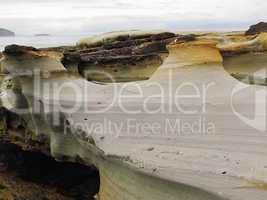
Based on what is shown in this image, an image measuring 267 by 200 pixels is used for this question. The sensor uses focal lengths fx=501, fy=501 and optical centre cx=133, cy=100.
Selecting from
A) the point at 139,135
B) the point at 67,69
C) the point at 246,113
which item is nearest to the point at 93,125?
the point at 139,135

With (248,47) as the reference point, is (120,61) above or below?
below

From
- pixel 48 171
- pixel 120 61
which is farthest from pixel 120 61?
pixel 48 171

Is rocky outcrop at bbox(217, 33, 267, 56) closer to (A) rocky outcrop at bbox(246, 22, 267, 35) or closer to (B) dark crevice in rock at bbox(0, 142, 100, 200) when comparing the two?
(A) rocky outcrop at bbox(246, 22, 267, 35)

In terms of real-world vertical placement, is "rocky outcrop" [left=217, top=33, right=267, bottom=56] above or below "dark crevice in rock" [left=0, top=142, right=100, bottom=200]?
above

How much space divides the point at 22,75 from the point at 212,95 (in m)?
1.81

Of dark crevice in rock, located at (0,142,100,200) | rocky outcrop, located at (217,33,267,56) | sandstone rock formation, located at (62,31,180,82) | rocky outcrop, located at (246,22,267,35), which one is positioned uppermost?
rocky outcrop, located at (246,22,267,35)

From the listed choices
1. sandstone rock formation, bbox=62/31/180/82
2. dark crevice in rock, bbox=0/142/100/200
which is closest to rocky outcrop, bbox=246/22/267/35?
sandstone rock formation, bbox=62/31/180/82

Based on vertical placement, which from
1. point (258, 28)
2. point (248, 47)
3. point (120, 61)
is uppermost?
point (258, 28)

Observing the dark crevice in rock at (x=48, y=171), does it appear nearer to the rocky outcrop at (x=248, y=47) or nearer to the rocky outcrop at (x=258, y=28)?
the rocky outcrop at (x=248, y=47)

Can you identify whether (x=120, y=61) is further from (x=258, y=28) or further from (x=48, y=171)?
(x=258, y=28)

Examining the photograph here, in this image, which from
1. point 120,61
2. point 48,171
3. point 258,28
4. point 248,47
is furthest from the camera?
point 258,28

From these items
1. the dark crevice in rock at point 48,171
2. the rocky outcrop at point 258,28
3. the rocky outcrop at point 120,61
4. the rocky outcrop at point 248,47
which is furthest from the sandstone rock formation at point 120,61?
the rocky outcrop at point 258,28

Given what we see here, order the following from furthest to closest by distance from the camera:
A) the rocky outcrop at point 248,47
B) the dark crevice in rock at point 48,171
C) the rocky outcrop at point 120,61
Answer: the dark crevice in rock at point 48,171 < the rocky outcrop at point 120,61 < the rocky outcrop at point 248,47

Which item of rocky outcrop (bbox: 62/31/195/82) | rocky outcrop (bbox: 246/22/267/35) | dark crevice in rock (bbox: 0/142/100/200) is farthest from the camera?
rocky outcrop (bbox: 246/22/267/35)
